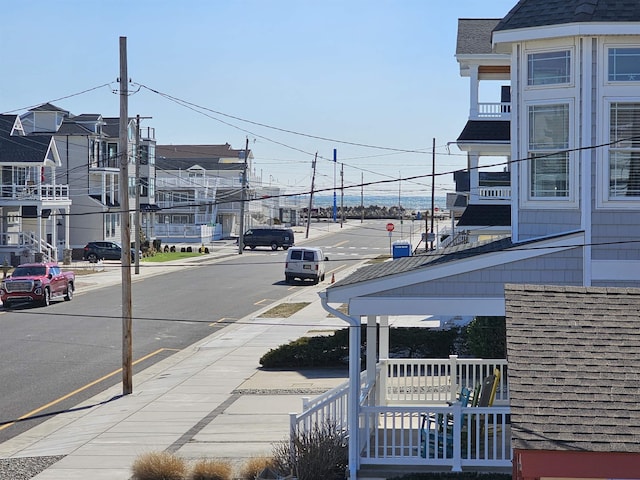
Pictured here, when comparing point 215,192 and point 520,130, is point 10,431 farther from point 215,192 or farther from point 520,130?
point 215,192

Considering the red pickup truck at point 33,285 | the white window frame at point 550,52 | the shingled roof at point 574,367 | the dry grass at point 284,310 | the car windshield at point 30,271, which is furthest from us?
the car windshield at point 30,271

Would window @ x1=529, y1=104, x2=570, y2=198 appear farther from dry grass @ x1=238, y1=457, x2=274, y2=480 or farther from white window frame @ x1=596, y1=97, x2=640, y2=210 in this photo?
dry grass @ x1=238, y1=457, x2=274, y2=480

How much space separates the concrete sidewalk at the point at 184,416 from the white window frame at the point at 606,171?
6.37m

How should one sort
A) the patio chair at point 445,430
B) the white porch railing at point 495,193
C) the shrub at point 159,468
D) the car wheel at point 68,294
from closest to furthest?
the patio chair at point 445,430
the shrub at point 159,468
the white porch railing at point 495,193
the car wheel at point 68,294

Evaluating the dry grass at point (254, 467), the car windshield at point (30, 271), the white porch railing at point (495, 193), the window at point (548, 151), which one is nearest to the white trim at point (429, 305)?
the window at point (548, 151)

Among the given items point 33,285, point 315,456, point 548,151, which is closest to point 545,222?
point 548,151

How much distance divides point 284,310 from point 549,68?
25867 mm

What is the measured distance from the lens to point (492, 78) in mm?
31734

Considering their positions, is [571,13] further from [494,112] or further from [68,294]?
[68,294]

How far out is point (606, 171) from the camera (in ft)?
49.0

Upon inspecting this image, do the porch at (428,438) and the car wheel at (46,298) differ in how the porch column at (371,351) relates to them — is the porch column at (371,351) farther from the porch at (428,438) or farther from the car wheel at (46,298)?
the car wheel at (46,298)

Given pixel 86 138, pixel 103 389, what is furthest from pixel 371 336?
pixel 86 138

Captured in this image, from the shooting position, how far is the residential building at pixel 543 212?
1428cm

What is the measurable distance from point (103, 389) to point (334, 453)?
1091 centimetres
